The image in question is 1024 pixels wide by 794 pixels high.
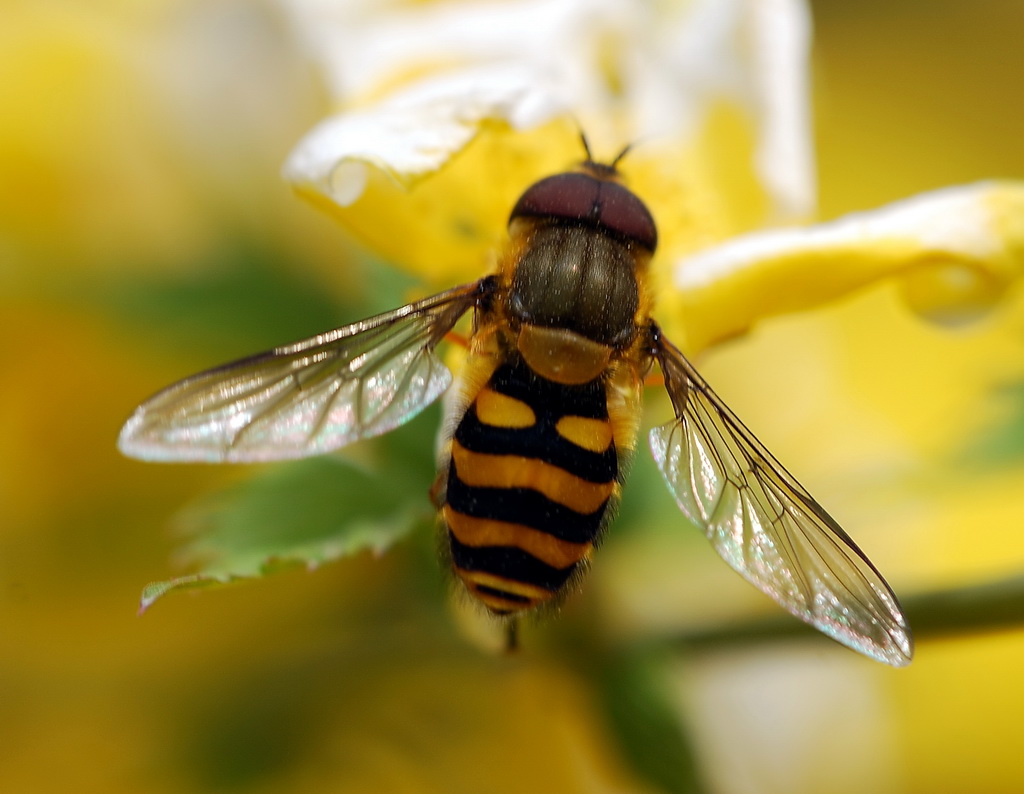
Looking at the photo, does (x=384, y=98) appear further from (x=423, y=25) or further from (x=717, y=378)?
(x=717, y=378)

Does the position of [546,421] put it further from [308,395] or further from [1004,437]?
[1004,437]

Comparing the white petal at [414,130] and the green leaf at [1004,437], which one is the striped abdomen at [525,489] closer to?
the white petal at [414,130]

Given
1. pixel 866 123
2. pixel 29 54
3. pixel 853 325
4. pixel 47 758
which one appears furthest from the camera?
pixel 866 123

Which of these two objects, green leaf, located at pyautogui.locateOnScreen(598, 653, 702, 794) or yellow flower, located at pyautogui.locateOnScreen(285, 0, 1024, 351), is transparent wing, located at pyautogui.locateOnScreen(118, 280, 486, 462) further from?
green leaf, located at pyautogui.locateOnScreen(598, 653, 702, 794)

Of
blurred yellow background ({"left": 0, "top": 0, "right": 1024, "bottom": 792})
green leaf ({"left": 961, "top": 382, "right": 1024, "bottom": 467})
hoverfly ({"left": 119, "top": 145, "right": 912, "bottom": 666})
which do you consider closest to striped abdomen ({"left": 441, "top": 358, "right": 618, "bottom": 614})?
hoverfly ({"left": 119, "top": 145, "right": 912, "bottom": 666})

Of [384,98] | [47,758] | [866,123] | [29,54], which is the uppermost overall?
[866,123]

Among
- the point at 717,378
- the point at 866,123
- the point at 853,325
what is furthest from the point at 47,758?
the point at 866,123

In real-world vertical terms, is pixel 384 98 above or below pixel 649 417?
above

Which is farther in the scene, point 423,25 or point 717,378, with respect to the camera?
point 717,378
